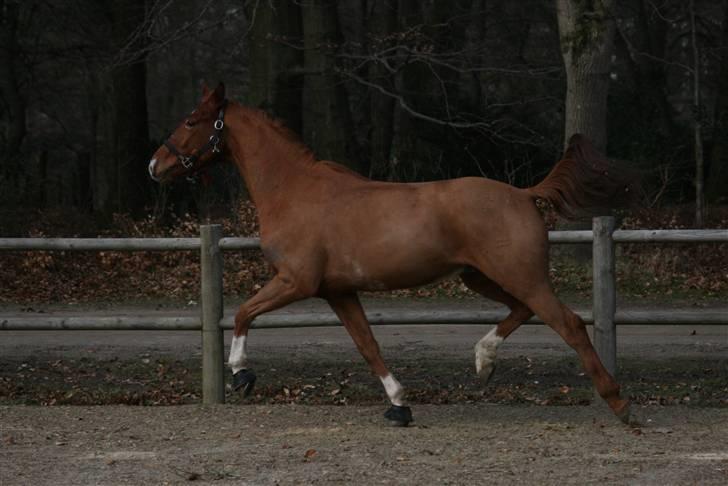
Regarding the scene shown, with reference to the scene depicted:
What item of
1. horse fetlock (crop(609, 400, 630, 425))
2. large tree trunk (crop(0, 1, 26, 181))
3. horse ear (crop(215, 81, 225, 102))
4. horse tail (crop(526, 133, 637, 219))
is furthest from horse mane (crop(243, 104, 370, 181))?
large tree trunk (crop(0, 1, 26, 181))

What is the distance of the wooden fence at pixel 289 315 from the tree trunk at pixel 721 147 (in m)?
16.4

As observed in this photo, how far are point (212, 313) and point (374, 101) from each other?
18239mm

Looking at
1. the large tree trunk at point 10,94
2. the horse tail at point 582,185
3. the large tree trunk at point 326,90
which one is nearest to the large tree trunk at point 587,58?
the large tree trunk at point 326,90

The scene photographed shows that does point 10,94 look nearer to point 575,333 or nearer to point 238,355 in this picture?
point 238,355

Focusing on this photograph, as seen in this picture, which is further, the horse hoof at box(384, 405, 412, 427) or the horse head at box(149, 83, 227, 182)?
the horse head at box(149, 83, 227, 182)

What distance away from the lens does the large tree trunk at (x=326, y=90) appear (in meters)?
21.1

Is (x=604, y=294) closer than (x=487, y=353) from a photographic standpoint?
No

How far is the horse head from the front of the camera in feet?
27.6

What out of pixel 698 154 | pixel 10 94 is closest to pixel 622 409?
pixel 698 154

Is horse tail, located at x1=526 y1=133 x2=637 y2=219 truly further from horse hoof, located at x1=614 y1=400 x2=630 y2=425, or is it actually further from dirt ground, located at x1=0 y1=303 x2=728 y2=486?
dirt ground, located at x1=0 y1=303 x2=728 y2=486

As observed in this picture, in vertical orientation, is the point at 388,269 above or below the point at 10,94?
below

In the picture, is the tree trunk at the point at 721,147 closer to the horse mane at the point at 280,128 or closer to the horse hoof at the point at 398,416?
the horse mane at the point at 280,128

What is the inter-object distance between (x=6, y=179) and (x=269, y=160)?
15.2 m

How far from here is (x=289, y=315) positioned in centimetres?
→ 912
